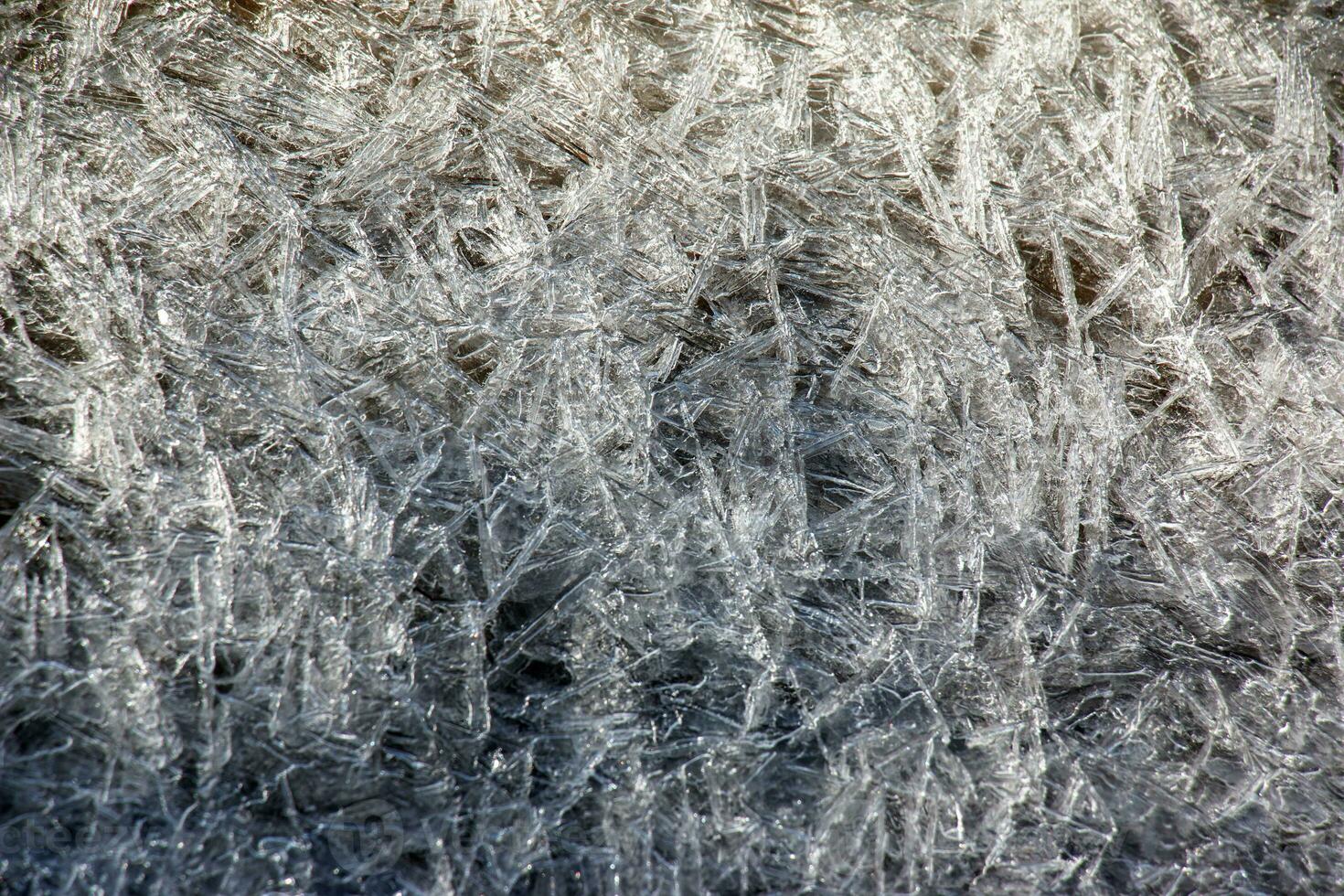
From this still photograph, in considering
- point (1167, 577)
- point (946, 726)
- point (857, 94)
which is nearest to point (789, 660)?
point (946, 726)

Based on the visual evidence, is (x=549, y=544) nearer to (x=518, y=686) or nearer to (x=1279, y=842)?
(x=518, y=686)

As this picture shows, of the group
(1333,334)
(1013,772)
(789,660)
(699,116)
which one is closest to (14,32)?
(699,116)

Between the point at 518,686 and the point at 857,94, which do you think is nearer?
the point at 518,686

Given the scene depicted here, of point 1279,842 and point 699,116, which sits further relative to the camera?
point 699,116

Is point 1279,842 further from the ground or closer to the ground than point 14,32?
closer to the ground

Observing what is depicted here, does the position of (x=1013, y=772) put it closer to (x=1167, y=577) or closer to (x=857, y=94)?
(x=1167, y=577)

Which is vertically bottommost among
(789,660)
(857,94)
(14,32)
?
(789,660)
